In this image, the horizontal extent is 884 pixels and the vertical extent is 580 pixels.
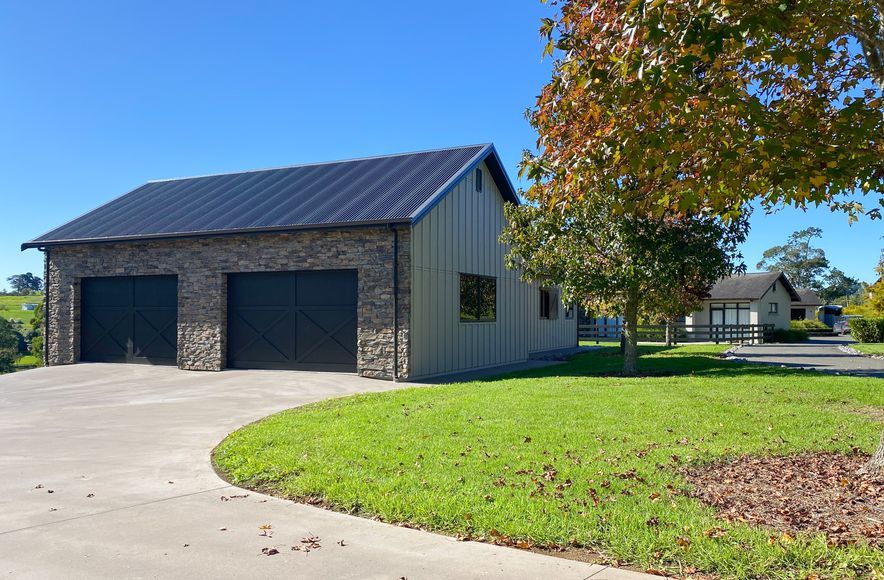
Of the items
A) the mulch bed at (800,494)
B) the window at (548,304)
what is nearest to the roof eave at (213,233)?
the mulch bed at (800,494)

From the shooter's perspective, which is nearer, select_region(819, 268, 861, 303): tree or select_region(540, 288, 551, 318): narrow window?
select_region(540, 288, 551, 318): narrow window

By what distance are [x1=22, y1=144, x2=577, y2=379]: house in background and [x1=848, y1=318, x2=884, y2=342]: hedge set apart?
24415 millimetres

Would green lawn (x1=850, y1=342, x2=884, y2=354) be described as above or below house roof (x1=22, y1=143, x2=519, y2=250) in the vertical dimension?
below

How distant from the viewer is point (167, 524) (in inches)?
214

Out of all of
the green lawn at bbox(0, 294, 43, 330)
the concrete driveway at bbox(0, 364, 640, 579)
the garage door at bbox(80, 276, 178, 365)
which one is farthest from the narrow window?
the green lawn at bbox(0, 294, 43, 330)

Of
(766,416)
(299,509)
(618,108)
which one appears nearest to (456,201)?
(766,416)

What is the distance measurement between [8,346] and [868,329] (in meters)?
49.8

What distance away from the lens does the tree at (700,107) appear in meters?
5.42

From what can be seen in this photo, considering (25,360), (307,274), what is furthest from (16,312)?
(307,274)

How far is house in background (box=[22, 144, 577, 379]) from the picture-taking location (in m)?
16.2

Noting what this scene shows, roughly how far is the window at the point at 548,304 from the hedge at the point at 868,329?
19926mm

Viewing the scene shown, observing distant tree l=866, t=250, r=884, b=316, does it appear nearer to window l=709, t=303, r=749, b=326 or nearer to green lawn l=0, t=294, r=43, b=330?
window l=709, t=303, r=749, b=326

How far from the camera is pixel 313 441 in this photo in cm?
823

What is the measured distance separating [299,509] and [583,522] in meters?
2.39
